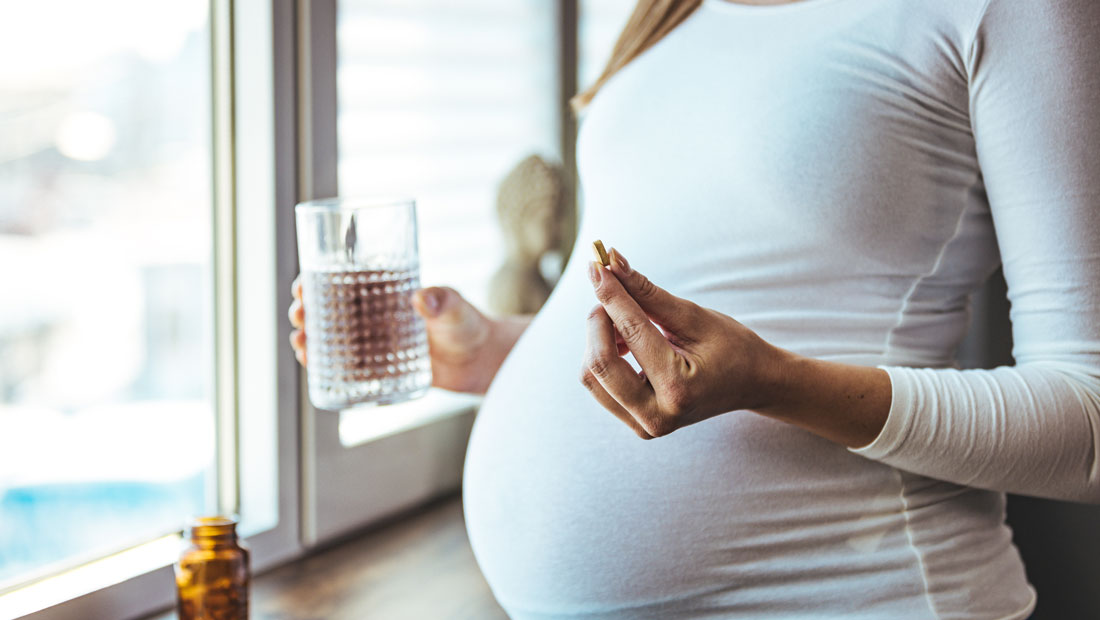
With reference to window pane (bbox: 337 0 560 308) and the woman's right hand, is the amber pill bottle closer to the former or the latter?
the woman's right hand

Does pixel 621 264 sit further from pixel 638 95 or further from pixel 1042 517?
pixel 1042 517

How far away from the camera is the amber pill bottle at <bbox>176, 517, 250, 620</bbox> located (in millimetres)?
885

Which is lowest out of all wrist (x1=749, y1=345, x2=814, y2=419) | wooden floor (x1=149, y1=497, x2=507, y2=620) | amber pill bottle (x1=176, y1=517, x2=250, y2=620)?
wooden floor (x1=149, y1=497, x2=507, y2=620)

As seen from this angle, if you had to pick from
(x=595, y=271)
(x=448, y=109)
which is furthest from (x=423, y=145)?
(x=595, y=271)

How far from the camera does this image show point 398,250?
917 millimetres

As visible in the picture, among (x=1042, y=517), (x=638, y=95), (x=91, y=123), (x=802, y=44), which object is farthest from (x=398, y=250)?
(x=1042, y=517)

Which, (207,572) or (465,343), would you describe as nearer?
(207,572)

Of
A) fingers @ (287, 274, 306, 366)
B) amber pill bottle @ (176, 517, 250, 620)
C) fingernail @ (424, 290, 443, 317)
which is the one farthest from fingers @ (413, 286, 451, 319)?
amber pill bottle @ (176, 517, 250, 620)

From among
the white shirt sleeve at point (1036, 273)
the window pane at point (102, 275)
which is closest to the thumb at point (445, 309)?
the window pane at point (102, 275)

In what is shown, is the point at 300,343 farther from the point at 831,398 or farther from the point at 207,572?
the point at 831,398

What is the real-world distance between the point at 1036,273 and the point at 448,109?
1.02 m

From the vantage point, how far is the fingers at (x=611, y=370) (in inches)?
25.6

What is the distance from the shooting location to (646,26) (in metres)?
1.08

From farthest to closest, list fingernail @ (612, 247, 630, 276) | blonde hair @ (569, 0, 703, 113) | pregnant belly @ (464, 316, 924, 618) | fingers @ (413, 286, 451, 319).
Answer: blonde hair @ (569, 0, 703, 113), fingers @ (413, 286, 451, 319), pregnant belly @ (464, 316, 924, 618), fingernail @ (612, 247, 630, 276)
